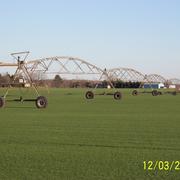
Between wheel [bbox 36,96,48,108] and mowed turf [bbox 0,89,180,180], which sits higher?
wheel [bbox 36,96,48,108]

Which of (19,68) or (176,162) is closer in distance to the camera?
(176,162)

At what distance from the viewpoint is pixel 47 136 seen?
510 inches

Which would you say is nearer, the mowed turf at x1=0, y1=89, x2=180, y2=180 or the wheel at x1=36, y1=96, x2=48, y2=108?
the mowed turf at x1=0, y1=89, x2=180, y2=180

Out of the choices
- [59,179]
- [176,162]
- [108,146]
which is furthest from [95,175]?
[108,146]

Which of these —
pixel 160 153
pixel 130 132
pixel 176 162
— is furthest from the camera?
pixel 130 132

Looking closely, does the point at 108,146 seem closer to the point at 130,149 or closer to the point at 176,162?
the point at 130,149

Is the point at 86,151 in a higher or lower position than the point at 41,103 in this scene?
lower

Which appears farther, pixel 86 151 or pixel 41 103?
pixel 41 103

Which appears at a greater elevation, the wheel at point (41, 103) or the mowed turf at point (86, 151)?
the wheel at point (41, 103)

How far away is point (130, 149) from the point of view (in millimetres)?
10445

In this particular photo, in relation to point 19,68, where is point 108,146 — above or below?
below

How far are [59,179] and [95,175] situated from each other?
2.02 ft

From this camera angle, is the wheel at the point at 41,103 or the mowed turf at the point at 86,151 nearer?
the mowed turf at the point at 86,151

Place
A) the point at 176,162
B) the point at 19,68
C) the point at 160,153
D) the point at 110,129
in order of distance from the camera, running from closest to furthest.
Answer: the point at 176,162
the point at 160,153
the point at 110,129
the point at 19,68
